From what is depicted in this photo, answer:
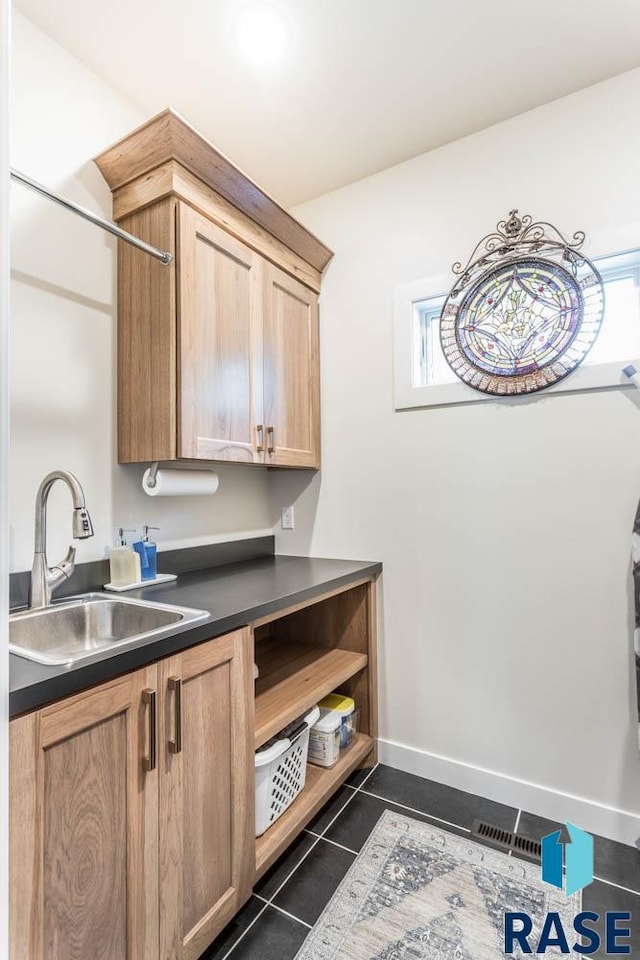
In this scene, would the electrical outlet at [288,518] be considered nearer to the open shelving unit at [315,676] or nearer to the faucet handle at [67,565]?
the open shelving unit at [315,676]

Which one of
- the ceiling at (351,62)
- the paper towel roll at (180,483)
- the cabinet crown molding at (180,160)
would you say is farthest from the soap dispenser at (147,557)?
the ceiling at (351,62)

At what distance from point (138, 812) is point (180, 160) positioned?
1.79 metres

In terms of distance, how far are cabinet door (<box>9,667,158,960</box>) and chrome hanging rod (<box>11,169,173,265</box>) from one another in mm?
1208

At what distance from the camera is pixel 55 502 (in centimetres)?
146

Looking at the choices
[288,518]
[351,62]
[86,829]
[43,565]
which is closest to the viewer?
[86,829]

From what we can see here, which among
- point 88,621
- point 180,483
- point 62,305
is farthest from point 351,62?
point 88,621

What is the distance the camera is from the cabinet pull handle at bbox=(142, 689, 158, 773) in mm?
986

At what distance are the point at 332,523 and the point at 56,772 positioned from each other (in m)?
1.53

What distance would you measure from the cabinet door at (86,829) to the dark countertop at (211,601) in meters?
0.03

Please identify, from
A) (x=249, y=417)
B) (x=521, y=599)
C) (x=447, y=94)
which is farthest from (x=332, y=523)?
(x=447, y=94)

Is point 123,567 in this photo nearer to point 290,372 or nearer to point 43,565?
point 43,565

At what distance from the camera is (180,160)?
4.93 ft

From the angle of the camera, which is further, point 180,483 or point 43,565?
point 180,483

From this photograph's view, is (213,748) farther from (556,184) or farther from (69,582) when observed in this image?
(556,184)
